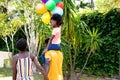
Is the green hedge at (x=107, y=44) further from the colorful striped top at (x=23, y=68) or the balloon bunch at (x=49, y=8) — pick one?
the colorful striped top at (x=23, y=68)

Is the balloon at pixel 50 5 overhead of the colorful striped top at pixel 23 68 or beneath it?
overhead

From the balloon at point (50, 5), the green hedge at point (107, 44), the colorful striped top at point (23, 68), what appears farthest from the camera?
the green hedge at point (107, 44)

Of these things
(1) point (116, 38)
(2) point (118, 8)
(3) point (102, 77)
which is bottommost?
(3) point (102, 77)

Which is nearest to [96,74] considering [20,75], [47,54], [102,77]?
[102,77]

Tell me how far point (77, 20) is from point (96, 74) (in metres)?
3.47

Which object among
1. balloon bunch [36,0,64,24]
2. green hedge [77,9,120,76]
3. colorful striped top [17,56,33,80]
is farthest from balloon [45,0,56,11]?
green hedge [77,9,120,76]

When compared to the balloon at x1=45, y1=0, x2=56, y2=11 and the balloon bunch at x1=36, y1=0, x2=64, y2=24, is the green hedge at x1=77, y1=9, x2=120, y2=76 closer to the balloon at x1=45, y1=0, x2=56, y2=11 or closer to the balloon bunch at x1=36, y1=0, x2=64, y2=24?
the balloon bunch at x1=36, y1=0, x2=64, y2=24

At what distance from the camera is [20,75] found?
15.7 feet

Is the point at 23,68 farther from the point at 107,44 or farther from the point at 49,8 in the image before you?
the point at 107,44

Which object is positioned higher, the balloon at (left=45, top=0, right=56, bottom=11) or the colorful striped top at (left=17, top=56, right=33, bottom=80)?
the balloon at (left=45, top=0, right=56, bottom=11)

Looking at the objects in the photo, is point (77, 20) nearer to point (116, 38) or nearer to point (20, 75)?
point (116, 38)

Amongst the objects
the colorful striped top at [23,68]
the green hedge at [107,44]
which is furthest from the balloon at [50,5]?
the green hedge at [107,44]

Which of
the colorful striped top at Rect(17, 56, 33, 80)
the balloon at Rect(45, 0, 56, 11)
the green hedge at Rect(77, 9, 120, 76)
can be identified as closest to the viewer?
the colorful striped top at Rect(17, 56, 33, 80)

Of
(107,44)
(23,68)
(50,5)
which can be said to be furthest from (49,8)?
(107,44)
